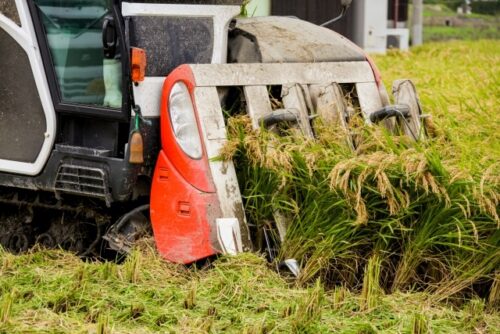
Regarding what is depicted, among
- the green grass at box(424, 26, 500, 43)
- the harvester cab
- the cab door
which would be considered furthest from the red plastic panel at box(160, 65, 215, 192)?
the green grass at box(424, 26, 500, 43)

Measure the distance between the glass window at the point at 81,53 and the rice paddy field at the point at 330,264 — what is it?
74cm

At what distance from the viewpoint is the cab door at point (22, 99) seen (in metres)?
6.06

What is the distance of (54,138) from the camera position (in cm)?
607

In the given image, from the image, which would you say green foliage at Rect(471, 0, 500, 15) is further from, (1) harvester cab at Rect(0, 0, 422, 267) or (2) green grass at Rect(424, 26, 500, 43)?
(1) harvester cab at Rect(0, 0, 422, 267)

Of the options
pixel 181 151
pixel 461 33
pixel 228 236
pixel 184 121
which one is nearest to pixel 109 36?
pixel 184 121

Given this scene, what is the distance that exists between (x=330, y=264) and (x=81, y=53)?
182 centimetres

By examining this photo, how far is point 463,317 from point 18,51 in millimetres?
Answer: 2953

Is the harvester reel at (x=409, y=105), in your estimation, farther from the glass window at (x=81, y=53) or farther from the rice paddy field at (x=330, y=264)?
the glass window at (x=81, y=53)

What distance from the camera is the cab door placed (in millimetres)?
6062

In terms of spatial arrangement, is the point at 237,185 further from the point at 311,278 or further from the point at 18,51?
the point at 18,51

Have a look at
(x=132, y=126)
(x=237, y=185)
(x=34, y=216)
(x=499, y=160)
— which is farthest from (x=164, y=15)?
(x=499, y=160)

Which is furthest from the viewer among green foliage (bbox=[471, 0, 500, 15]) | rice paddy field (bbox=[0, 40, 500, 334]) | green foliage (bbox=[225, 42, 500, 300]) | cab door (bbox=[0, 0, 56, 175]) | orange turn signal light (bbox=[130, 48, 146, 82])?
green foliage (bbox=[471, 0, 500, 15])

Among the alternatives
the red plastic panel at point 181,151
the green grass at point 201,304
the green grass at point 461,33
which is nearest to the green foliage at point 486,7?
the green grass at point 461,33

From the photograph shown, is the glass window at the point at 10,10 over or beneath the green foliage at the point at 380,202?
over
